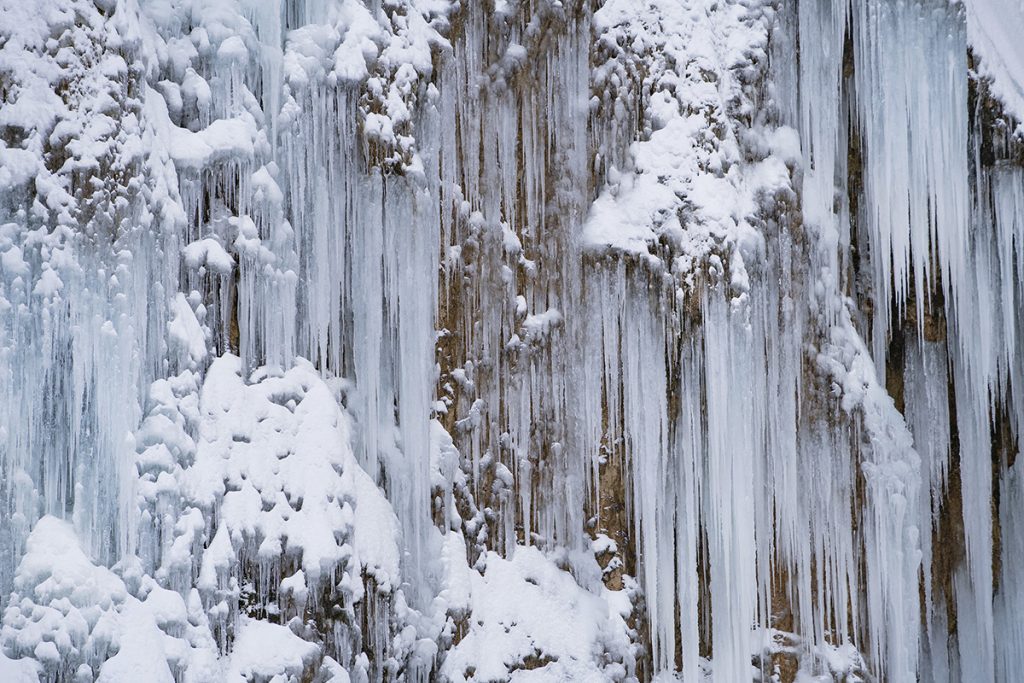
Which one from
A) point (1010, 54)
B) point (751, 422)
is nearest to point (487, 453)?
point (751, 422)

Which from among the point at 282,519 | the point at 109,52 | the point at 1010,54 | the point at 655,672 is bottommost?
the point at 655,672

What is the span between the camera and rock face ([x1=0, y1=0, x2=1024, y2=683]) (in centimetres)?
509

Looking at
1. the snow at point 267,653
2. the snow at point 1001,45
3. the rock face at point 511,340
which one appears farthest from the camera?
the snow at point 1001,45

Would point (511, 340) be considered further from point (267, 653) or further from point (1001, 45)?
point (1001, 45)

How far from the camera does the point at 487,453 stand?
22.5ft

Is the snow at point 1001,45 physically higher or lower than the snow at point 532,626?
higher

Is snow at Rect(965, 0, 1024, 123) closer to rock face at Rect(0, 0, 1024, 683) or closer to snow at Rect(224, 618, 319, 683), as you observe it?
rock face at Rect(0, 0, 1024, 683)

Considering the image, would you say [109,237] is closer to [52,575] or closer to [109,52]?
[109,52]

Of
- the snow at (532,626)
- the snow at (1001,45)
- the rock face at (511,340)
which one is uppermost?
the snow at (1001,45)

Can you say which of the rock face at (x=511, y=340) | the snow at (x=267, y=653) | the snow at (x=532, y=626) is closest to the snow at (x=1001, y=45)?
the rock face at (x=511, y=340)

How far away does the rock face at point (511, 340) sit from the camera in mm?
5090

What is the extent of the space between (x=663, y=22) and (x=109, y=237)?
12.2 feet

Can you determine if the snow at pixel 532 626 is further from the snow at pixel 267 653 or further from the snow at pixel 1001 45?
the snow at pixel 1001 45

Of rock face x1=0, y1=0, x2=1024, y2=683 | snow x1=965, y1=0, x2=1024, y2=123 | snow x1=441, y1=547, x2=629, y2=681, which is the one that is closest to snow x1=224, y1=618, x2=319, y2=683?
rock face x1=0, y1=0, x2=1024, y2=683
